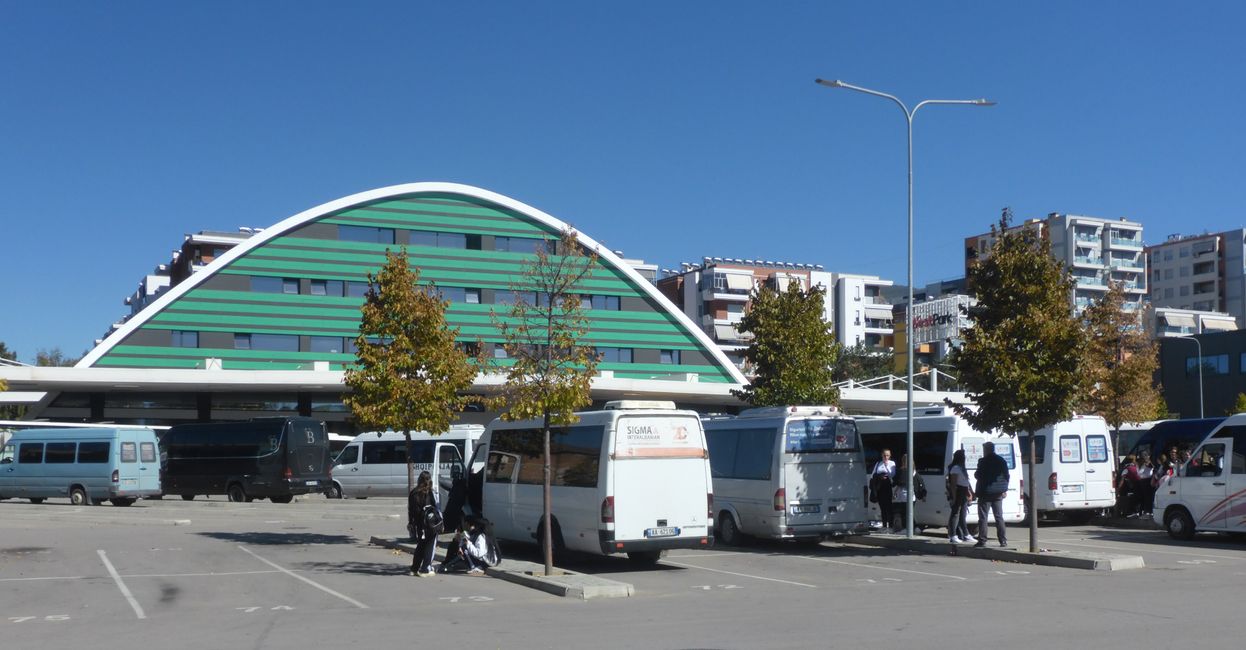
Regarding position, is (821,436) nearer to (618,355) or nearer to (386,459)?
(386,459)

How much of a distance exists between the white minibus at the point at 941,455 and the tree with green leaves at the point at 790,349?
6274 millimetres

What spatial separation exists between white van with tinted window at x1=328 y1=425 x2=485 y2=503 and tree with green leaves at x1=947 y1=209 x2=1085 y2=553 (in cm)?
2253

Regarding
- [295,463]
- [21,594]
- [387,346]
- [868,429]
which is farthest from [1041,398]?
[295,463]

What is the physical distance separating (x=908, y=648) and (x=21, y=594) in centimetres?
1154

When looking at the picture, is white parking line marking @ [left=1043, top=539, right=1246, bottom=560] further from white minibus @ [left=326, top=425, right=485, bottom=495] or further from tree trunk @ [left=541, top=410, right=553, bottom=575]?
white minibus @ [left=326, top=425, right=485, bottom=495]

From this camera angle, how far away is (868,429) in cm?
2647

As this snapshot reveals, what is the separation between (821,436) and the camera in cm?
2127

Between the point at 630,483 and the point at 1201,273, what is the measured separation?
130m

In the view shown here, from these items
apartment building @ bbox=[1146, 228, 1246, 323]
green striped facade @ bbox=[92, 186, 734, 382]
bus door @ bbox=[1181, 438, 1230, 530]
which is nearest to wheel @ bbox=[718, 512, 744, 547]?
bus door @ bbox=[1181, 438, 1230, 530]

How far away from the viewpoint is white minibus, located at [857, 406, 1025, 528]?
23.8 metres

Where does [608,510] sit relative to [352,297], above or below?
below

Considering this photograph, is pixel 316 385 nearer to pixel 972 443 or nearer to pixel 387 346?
pixel 387 346

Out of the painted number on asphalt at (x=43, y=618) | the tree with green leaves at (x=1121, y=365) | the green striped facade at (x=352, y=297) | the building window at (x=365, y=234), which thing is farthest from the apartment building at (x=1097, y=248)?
the painted number on asphalt at (x=43, y=618)

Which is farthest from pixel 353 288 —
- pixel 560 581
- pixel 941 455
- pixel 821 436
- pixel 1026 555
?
pixel 560 581
